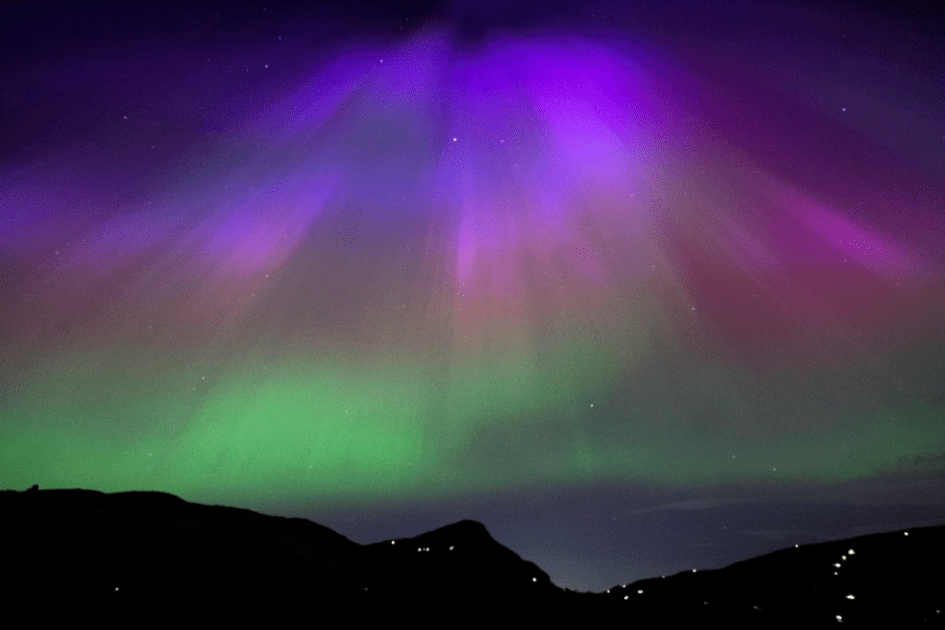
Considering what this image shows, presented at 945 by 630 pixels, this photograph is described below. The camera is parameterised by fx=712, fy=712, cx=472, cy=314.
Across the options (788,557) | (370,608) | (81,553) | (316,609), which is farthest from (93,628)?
(788,557)

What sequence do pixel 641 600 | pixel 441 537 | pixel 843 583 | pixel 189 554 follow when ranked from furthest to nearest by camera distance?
pixel 441 537 → pixel 189 554 → pixel 641 600 → pixel 843 583

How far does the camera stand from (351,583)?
50.3 feet

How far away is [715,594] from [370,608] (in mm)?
7134

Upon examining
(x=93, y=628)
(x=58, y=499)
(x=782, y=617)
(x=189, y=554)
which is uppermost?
(x=58, y=499)

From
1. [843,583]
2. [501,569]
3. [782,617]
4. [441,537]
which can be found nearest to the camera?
[782,617]

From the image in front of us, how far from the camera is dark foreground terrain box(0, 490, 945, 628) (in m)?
13.7

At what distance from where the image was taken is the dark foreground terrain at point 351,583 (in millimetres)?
13727

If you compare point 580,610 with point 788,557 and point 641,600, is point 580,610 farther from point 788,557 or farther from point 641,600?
point 788,557

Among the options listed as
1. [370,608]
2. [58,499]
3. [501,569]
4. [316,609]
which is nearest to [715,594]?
[501,569]

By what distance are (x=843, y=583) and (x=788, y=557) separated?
5.68 ft

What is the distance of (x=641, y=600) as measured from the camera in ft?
49.4

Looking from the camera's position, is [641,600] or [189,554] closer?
[641,600]

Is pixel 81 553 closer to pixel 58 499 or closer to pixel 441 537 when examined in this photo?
pixel 58 499

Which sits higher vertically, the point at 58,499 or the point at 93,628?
the point at 58,499
